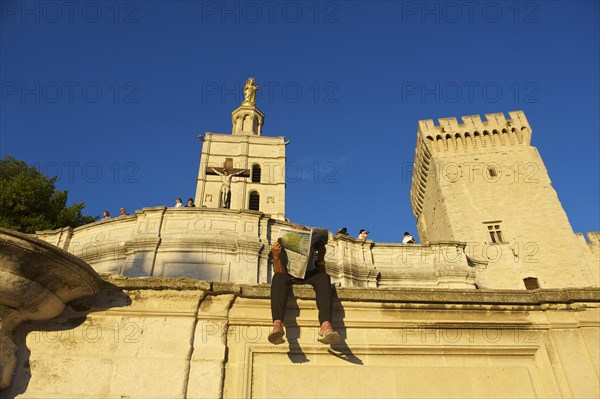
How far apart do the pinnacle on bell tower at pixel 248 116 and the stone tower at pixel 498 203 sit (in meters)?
23.2

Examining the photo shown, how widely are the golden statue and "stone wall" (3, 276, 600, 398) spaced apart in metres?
57.8

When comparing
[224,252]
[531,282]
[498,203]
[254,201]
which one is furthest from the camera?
[254,201]

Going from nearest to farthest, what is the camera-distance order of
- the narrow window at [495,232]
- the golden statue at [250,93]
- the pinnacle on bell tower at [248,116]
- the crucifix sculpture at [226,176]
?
the crucifix sculpture at [226,176] < the narrow window at [495,232] < the pinnacle on bell tower at [248,116] < the golden statue at [250,93]

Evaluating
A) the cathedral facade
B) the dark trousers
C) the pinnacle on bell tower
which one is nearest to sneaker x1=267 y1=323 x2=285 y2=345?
the dark trousers

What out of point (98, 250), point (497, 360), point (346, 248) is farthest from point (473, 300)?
point (98, 250)

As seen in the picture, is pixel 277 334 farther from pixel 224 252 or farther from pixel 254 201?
pixel 254 201

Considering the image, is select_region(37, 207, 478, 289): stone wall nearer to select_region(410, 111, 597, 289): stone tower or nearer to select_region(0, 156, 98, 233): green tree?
select_region(410, 111, 597, 289): stone tower

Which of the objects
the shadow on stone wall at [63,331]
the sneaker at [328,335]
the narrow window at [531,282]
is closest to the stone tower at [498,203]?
the narrow window at [531,282]

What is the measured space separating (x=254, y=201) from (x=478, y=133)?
23.1 m

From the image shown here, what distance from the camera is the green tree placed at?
29422mm

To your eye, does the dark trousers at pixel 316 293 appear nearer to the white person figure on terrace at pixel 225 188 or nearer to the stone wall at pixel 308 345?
the stone wall at pixel 308 345

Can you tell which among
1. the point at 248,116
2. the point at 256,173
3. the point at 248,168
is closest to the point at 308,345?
the point at 248,168

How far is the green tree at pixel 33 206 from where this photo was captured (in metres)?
29.4

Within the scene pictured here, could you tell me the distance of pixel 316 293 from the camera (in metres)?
4.52
